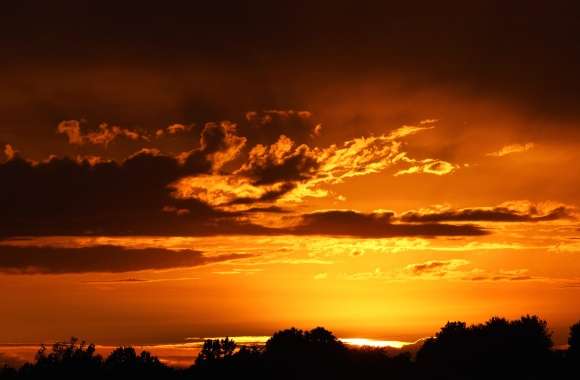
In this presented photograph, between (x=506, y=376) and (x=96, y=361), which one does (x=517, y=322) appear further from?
(x=96, y=361)

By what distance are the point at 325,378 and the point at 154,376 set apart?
29133 millimetres

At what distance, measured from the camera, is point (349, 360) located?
161m

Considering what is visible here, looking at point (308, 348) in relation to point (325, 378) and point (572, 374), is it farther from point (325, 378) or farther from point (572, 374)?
point (572, 374)

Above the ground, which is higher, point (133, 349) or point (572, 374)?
point (133, 349)

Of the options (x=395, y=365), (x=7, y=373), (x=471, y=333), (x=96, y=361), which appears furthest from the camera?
(x=471, y=333)

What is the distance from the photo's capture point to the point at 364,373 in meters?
153

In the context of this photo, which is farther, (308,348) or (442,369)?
(308,348)

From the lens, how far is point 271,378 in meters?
140

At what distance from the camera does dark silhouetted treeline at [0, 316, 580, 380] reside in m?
142

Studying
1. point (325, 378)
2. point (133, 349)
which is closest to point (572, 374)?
point (325, 378)

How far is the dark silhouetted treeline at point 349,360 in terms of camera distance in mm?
141500

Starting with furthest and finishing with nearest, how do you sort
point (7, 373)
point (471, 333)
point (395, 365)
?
point (471, 333), point (395, 365), point (7, 373)

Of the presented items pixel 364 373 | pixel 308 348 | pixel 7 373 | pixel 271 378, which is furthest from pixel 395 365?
pixel 7 373

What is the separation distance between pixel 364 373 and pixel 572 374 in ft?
114
